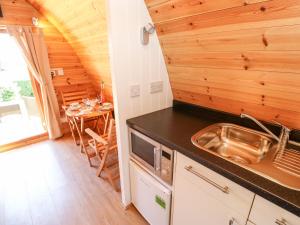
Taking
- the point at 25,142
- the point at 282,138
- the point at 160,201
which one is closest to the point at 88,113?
the point at 25,142

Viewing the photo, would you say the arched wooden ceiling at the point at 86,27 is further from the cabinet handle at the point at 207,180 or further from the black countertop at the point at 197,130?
the cabinet handle at the point at 207,180

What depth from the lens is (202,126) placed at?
1381 millimetres

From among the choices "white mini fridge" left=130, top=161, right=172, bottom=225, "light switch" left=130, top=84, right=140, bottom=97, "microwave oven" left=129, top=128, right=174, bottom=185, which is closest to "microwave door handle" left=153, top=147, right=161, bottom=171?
"microwave oven" left=129, top=128, right=174, bottom=185

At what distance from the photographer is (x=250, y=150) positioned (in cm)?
126

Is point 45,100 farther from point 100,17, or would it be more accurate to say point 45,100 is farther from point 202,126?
point 202,126

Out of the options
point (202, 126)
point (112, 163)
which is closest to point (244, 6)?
point (202, 126)

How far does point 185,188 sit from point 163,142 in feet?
1.07

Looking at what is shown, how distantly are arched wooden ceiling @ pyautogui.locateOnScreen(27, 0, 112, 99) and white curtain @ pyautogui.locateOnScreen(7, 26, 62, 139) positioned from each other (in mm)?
423

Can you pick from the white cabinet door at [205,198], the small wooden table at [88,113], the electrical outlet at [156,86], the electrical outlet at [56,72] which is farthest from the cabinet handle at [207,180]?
the electrical outlet at [56,72]

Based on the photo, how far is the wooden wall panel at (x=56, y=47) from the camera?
2666 mm

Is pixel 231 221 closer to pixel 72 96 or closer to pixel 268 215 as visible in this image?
pixel 268 215

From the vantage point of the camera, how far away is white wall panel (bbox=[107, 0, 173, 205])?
127 centimetres

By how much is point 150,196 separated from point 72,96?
109 inches

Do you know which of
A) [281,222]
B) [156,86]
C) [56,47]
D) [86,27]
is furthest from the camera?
[56,47]
